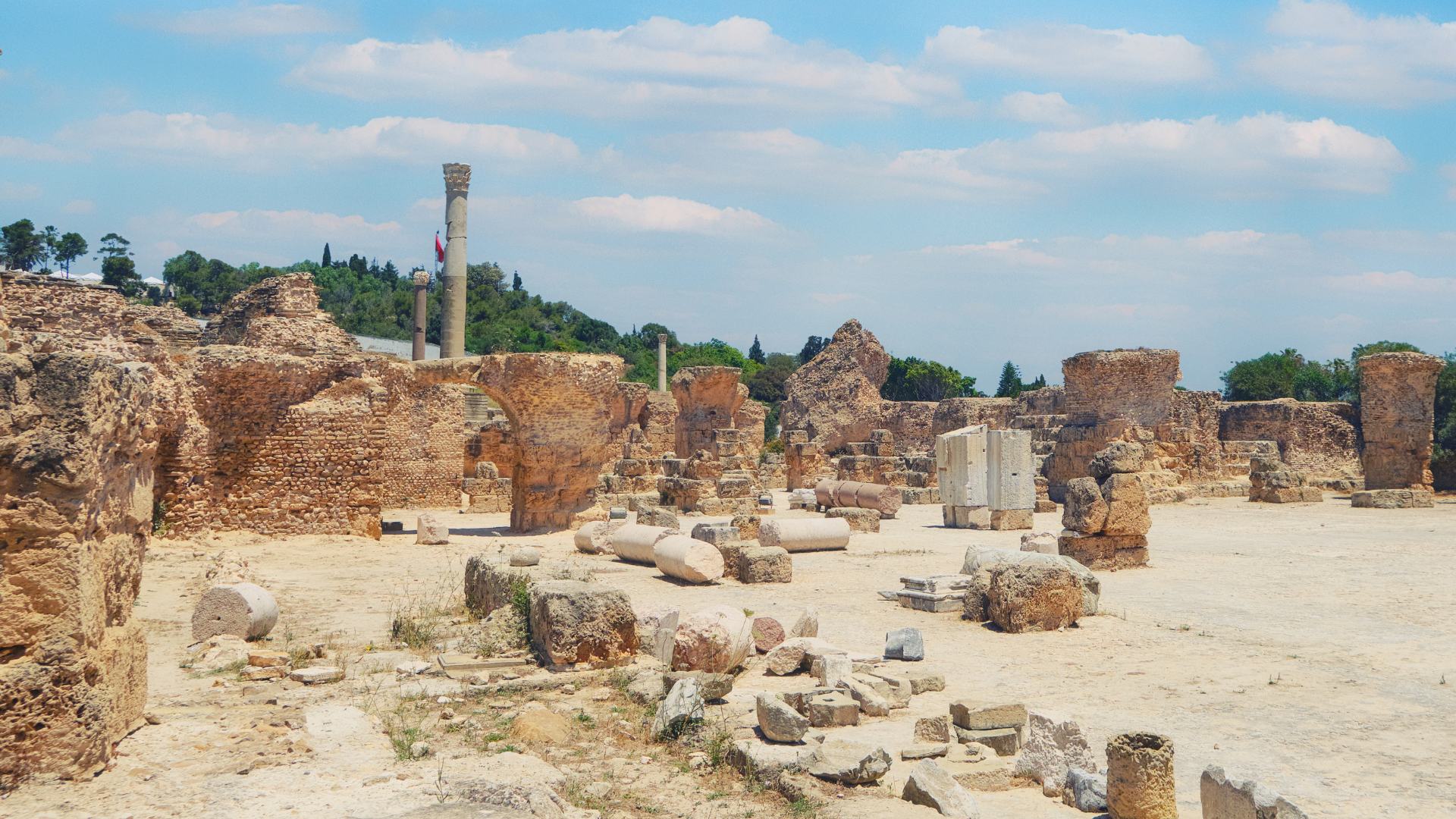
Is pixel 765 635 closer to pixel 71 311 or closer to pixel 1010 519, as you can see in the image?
pixel 71 311

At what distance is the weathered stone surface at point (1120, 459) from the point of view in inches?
510

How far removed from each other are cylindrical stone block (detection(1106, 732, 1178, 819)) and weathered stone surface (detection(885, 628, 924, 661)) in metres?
3.36

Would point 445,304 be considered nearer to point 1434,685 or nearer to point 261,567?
point 261,567

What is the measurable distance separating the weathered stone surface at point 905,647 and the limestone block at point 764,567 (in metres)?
3.86

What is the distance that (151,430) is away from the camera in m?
5.85

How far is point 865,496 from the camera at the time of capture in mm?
21031

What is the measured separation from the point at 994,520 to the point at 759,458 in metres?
13.6

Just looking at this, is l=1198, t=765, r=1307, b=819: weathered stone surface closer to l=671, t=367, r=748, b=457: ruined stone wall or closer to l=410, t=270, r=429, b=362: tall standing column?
l=671, t=367, r=748, b=457: ruined stone wall

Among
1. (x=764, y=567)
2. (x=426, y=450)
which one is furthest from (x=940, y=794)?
(x=426, y=450)

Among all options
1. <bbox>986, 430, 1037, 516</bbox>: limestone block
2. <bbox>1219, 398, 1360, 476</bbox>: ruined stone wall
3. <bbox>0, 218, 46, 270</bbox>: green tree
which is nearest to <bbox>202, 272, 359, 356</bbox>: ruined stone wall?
<bbox>986, 430, 1037, 516</bbox>: limestone block

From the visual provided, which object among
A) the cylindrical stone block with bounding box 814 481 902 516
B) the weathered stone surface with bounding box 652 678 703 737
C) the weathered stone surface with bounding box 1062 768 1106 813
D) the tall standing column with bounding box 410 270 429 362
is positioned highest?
the tall standing column with bounding box 410 270 429 362

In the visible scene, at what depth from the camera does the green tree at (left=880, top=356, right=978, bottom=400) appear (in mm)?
57312

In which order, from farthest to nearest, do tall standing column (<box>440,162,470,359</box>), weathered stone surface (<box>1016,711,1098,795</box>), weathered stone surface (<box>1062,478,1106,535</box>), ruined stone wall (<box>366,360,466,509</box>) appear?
tall standing column (<box>440,162,470,359</box>), ruined stone wall (<box>366,360,466,509</box>), weathered stone surface (<box>1062,478,1106,535</box>), weathered stone surface (<box>1016,711,1098,795</box>)

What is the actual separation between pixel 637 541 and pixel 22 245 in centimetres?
4681
